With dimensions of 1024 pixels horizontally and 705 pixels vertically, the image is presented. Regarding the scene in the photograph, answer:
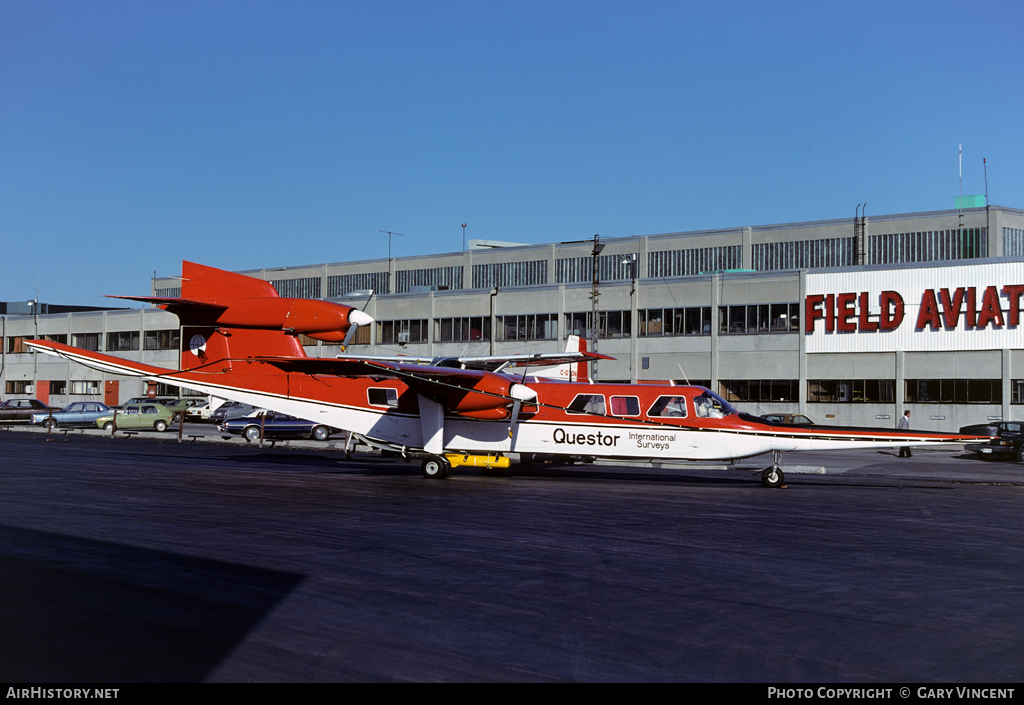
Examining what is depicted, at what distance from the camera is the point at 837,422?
5538cm

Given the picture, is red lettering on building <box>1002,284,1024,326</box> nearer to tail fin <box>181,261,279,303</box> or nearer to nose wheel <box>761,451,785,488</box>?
nose wheel <box>761,451,785,488</box>

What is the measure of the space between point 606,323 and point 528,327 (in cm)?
612

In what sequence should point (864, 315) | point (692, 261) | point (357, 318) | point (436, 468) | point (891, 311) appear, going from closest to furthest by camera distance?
point (357, 318) < point (436, 468) < point (891, 311) < point (864, 315) < point (692, 261)

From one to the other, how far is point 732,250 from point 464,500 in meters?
59.9

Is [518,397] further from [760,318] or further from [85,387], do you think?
[85,387]

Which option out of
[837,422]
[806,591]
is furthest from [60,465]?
[837,422]

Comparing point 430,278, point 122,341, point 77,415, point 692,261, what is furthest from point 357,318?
point 122,341

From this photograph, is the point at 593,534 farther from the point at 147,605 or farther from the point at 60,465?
the point at 60,465

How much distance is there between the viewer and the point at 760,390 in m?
58.1

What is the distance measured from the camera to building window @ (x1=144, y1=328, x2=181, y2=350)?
272ft

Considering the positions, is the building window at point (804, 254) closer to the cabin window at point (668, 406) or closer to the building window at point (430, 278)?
the building window at point (430, 278)

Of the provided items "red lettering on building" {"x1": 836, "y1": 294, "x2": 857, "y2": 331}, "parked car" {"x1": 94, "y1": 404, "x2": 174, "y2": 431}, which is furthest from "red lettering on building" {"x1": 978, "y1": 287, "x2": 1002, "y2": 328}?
"parked car" {"x1": 94, "y1": 404, "x2": 174, "y2": 431}

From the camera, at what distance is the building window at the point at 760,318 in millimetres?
57344
